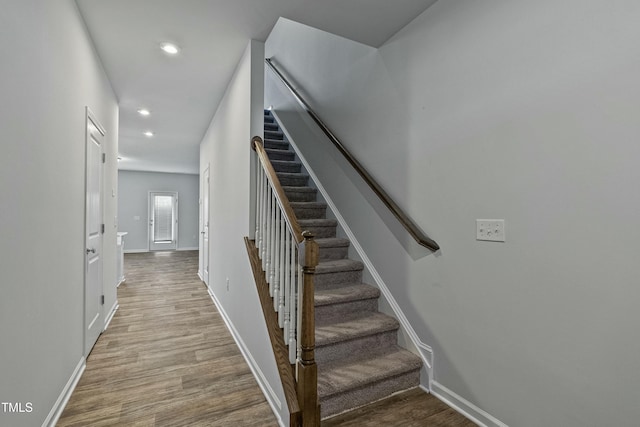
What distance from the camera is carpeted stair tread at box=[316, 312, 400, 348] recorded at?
6.38ft

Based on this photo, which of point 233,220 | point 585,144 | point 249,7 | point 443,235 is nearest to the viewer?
point 585,144

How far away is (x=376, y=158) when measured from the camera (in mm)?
2402

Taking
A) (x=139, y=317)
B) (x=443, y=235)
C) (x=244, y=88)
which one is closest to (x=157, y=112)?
(x=244, y=88)

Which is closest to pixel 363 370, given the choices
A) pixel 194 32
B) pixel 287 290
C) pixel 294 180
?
pixel 287 290

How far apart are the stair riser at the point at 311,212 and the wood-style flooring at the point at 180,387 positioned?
139 centimetres

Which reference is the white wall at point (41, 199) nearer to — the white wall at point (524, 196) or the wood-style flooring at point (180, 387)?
the wood-style flooring at point (180, 387)

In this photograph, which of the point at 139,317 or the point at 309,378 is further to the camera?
the point at 139,317

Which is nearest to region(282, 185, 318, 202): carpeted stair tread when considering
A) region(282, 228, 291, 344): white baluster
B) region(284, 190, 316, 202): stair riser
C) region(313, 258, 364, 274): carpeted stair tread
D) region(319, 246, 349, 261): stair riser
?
region(284, 190, 316, 202): stair riser

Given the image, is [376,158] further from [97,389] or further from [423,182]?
[97,389]

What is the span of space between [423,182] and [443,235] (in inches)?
14.9

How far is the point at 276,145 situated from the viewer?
4070 millimetres

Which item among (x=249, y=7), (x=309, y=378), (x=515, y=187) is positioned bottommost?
(x=309, y=378)

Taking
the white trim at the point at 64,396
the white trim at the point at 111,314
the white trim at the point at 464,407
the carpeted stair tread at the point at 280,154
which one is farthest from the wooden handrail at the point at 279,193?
the white trim at the point at 111,314

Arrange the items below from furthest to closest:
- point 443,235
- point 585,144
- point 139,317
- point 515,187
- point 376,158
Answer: point 139,317
point 376,158
point 443,235
point 515,187
point 585,144
